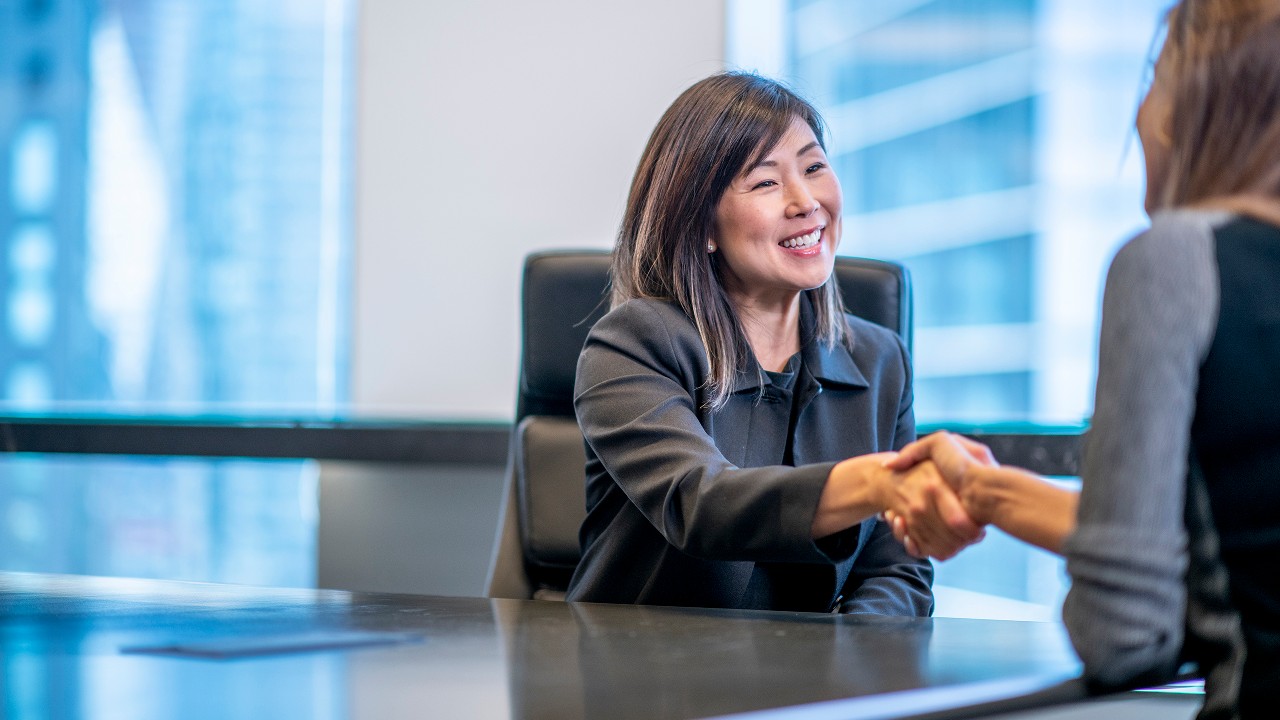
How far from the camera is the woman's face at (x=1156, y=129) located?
85 centimetres

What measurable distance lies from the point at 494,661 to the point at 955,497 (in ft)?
1.69

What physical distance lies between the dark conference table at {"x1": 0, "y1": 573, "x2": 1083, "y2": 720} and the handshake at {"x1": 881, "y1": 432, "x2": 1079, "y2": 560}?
102 millimetres

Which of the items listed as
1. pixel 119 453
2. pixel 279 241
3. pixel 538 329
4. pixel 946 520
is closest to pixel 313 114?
pixel 279 241

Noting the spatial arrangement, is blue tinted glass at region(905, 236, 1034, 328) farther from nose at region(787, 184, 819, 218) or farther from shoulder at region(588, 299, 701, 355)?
shoulder at region(588, 299, 701, 355)

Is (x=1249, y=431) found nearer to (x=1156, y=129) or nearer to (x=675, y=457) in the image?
(x=1156, y=129)

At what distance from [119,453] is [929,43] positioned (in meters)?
22.1

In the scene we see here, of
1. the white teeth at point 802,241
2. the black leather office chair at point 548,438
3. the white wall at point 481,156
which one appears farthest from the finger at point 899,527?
the white wall at point 481,156

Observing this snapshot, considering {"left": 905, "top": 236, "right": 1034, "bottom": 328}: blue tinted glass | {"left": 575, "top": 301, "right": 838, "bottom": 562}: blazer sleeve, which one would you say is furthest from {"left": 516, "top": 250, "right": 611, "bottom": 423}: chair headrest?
{"left": 905, "top": 236, "right": 1034, "bottom": 328}: blue tinted glass

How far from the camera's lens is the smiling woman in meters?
1.39

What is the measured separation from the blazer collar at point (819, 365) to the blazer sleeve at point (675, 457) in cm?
8

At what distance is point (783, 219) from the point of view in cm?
155

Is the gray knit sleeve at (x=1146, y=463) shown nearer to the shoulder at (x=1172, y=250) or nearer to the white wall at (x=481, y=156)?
the shoulder at (x=1172, y=250)

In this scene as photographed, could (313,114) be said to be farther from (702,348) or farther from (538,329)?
(702,348)

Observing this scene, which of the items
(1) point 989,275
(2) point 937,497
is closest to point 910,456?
(2) point 937,497
